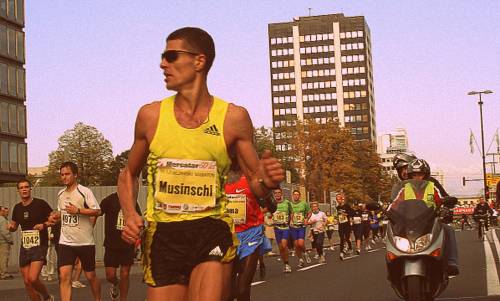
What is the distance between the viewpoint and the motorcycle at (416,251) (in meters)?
8.66

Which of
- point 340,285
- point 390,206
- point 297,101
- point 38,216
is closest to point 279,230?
point 340,285

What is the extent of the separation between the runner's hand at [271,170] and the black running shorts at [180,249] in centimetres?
44

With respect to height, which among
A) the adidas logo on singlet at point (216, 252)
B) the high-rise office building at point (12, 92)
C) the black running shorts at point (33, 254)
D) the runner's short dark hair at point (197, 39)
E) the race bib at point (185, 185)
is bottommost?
the black running shorts at point (33, 254)

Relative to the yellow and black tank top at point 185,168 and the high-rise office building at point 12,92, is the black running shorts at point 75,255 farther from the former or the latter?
the high-rise office building at point 12,92

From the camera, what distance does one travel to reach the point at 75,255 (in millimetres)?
10945

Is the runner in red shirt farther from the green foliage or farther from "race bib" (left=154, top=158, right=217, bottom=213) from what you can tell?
the green foliage

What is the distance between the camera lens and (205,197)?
4.70 meters

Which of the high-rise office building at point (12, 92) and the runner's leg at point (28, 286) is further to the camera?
the high-rise office building at point (12, 92)

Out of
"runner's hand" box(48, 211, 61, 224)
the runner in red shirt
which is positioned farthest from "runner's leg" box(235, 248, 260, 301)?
"runner's hand" box(48, 211, 61, 224)

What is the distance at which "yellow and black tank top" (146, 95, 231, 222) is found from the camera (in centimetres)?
467

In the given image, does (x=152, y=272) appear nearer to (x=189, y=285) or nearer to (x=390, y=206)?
(x=189, y=285)

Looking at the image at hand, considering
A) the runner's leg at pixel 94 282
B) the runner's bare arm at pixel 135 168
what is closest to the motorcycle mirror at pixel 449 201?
the runner's leg at pixel 94 282

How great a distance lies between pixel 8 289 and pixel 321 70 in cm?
17601

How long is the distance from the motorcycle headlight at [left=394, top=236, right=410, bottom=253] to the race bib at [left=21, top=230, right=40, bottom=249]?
481cm
